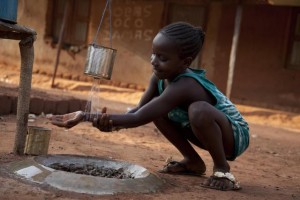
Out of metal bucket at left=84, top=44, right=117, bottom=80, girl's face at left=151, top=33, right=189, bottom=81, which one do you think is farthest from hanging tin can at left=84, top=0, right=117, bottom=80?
girl's face at left=151, top=33, right=189, bottom=81

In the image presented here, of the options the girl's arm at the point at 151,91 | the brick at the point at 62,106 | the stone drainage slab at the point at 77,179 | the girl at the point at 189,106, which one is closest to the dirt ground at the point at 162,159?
the stone drainage slab at the point at 77,179

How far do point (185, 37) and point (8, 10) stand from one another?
3.65 feet

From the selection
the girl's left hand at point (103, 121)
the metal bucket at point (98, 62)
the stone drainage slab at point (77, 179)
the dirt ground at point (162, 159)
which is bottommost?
the dirt ground at point (162, 159)

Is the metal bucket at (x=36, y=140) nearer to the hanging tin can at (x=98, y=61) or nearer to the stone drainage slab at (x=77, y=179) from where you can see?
the stone drainage slab at (x=77, y=179)

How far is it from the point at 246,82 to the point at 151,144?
700 centimetres

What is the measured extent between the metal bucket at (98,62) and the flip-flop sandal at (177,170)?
2.73ft

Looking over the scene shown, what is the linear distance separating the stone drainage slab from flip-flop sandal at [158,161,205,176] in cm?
38

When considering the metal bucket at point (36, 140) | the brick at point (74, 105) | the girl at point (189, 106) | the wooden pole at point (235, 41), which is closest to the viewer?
the girl at point (189, 106)

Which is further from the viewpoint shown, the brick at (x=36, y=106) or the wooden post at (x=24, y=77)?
the brick at (x=36, y=106)

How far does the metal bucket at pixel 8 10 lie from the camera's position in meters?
3.13

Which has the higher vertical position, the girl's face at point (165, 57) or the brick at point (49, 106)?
the girl's face at point (165, 57)

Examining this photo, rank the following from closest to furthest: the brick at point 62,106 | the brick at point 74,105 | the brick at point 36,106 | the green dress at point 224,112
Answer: the green dress at point 224,112
the brick at point 36,106
the brick at point 62,106
the brick at point 74,105

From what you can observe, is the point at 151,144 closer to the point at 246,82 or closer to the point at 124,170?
the point at 124,170

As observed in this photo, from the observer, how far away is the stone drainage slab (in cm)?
290
